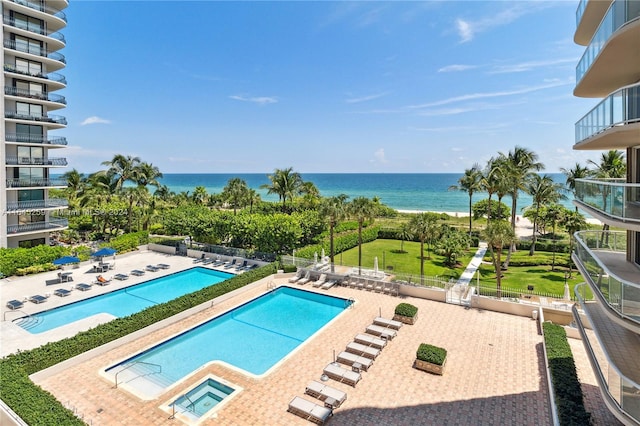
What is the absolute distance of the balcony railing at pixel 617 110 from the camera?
314 inches

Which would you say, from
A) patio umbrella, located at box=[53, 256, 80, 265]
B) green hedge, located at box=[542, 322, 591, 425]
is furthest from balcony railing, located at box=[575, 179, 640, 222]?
patio umbrella, located at box=[53, 256, 80, 265]

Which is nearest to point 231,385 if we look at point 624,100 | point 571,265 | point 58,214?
point 624,100

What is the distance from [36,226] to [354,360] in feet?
109

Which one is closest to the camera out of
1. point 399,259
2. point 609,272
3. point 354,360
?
point 609,272

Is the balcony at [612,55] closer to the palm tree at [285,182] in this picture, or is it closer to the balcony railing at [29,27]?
the palm tree at [285,182]

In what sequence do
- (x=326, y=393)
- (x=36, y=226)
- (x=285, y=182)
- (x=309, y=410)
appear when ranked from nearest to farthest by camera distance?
(x=309, y=410)
(x=326, y=393)
(x=36, y=226)
(x=285, y=182)

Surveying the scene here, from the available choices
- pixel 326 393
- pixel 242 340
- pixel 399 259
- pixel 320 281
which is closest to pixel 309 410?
pixel 326 393

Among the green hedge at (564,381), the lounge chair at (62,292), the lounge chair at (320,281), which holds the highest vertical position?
the lounge chair at (320,281)

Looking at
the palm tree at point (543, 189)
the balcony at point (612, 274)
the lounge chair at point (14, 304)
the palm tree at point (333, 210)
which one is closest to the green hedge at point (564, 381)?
the balcony at point (612, 274)

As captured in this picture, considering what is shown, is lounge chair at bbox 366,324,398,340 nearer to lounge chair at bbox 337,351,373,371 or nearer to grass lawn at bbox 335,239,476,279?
lounge chair at bbox 337,351,373,371

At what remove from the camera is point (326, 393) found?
1277 cm

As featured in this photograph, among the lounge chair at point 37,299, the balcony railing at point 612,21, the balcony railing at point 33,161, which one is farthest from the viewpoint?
the balcony railing at point 33,161

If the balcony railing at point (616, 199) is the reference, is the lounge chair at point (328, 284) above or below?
below

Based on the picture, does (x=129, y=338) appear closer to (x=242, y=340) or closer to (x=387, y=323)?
(x=242, y=340)
